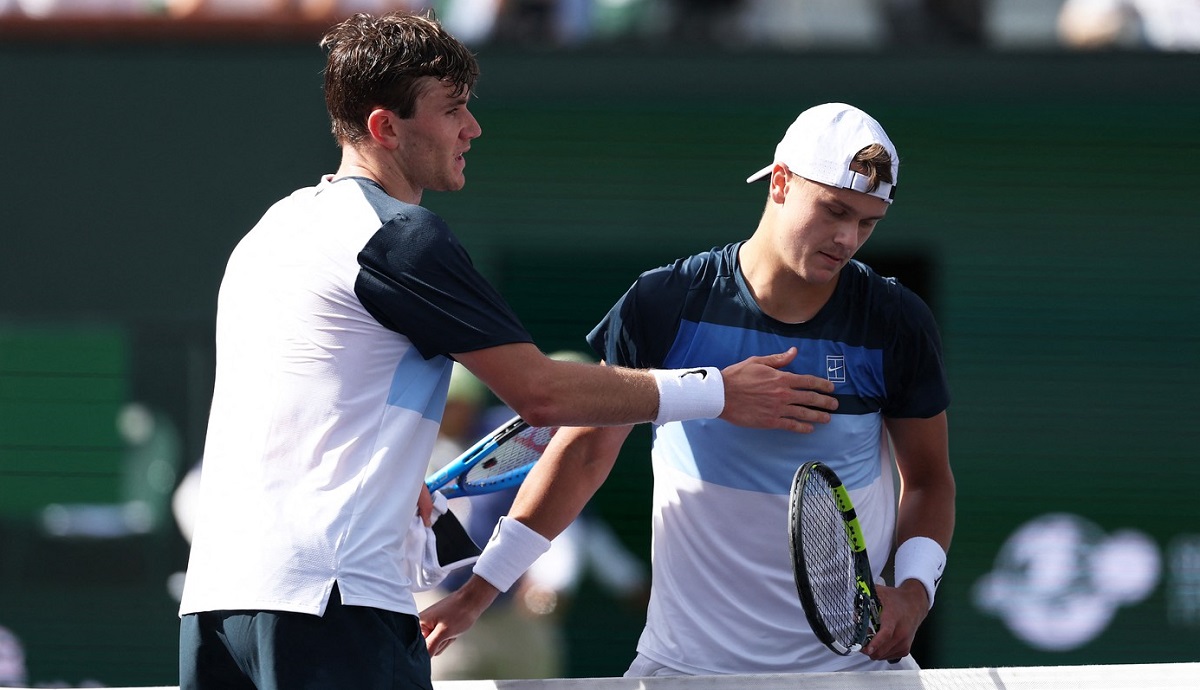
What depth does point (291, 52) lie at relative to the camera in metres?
8.62

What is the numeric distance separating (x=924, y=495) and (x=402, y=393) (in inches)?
55.6

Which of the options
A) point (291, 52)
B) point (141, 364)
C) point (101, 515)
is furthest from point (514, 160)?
point (101, 515)

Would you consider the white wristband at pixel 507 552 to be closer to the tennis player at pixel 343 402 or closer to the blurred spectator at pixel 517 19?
the tennis player at pixel 343 402

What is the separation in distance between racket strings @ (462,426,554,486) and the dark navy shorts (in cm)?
94

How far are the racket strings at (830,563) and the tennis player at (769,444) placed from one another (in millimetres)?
274

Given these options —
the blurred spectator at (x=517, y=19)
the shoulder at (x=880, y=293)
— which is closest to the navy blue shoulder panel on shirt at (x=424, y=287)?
the shoulder at (x=880, y=293)

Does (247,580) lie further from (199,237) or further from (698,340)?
(199,237)

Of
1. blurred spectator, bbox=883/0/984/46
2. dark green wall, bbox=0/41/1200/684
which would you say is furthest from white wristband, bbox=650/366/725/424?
blurred spectator, bbox=883/0/984/46

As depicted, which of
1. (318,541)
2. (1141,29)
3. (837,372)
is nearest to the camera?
(318,541)

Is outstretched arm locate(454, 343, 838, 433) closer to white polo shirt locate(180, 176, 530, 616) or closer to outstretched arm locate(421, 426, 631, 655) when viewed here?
white polo shirt locate(180, 176, 530, 616)

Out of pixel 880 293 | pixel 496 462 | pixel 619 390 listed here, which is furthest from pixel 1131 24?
pixel 619 390

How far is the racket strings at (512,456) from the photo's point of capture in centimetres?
360

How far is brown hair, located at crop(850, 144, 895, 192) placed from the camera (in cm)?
322

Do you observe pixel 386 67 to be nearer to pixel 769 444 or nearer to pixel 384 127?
pixel 384 127
